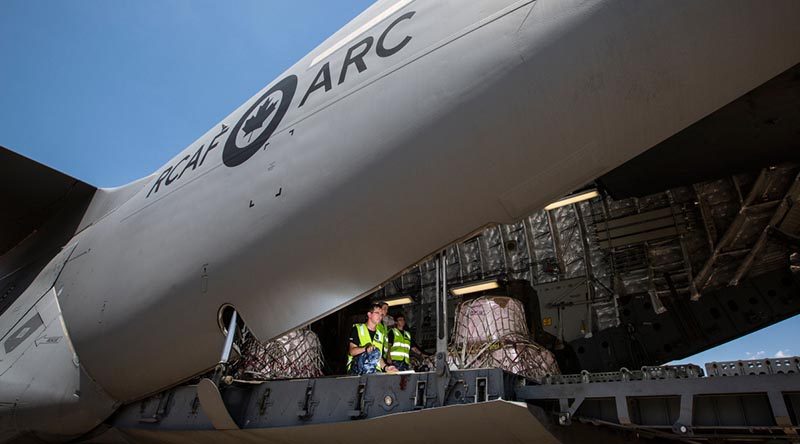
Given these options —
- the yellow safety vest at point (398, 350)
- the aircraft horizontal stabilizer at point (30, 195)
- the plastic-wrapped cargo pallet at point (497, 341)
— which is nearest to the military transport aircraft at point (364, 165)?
the aircraft horizontal stabilizer at point (30, 195)

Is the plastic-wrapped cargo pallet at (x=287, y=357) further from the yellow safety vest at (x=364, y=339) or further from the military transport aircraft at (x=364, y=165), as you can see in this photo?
the military transport aircraft at (x=364, y=165)

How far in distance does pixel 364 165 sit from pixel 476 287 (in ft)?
21.7

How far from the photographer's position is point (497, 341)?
572cm

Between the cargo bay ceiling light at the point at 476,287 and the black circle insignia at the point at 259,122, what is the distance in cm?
589

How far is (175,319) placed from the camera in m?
3.59

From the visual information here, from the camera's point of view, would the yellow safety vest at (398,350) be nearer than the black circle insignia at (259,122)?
No

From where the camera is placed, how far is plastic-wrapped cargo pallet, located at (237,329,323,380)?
6180 millimetres

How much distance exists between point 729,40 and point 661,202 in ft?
21.5

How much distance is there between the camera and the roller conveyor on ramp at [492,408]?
3.17 metres

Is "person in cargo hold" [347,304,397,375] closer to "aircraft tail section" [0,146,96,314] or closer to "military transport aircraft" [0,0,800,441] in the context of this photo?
"military transport aircraft" [0,0,800,441]

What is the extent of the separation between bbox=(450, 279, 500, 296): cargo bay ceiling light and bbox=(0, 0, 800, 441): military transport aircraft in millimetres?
5698

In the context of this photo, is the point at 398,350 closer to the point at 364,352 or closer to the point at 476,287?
the point at 364,352

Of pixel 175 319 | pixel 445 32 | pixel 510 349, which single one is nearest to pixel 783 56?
pixel 445 32

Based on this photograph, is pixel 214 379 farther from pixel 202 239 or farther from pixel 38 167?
pixel 38 167
